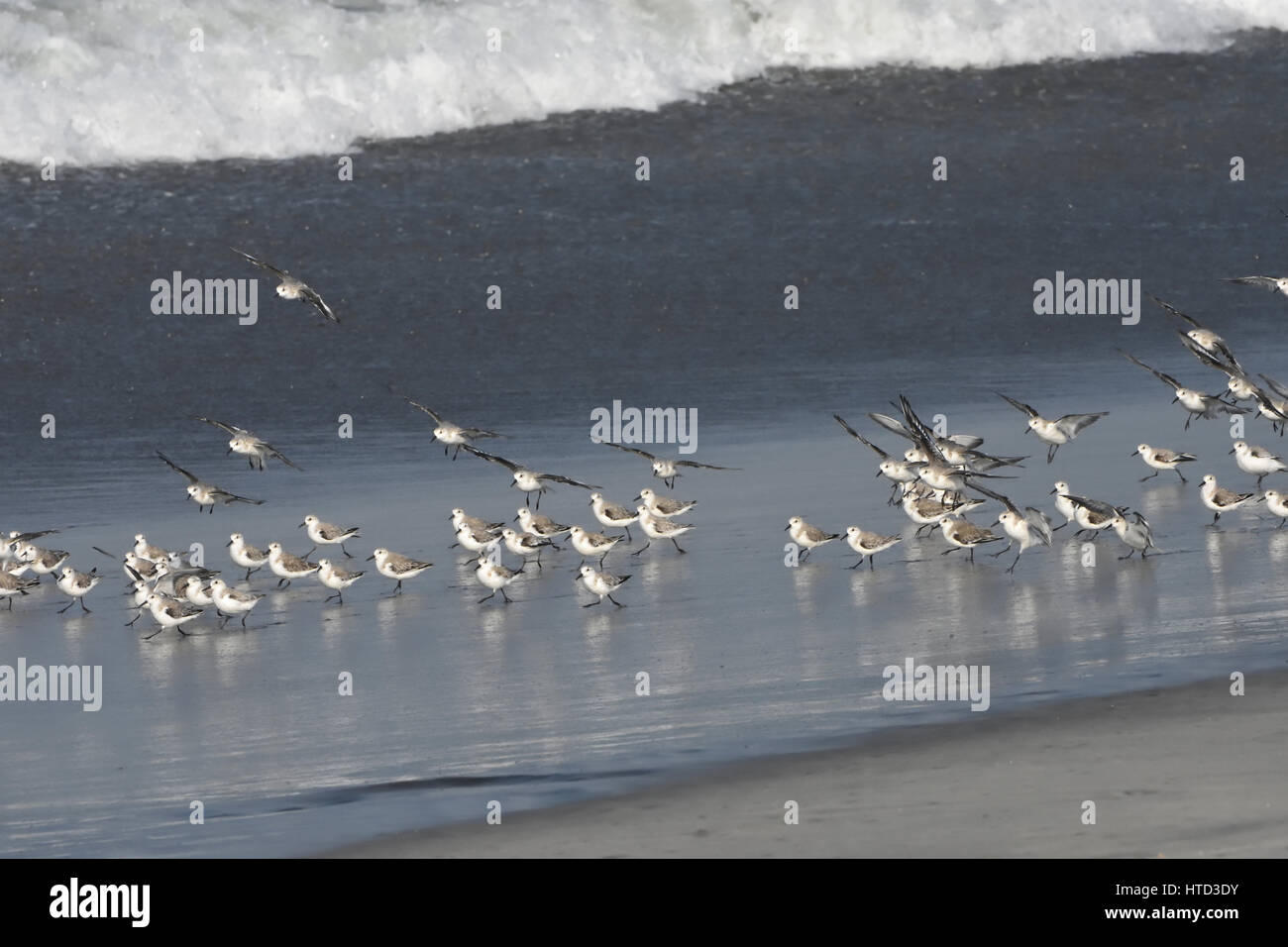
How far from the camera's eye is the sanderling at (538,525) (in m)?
11.5

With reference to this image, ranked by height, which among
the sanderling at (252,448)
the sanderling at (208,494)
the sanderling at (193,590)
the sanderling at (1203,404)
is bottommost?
the sanderling at (193,590)

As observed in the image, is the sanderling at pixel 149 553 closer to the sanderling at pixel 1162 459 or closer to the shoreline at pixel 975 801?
the shoreline at pixel 975 801

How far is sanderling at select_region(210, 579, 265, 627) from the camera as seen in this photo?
10195 millimetres

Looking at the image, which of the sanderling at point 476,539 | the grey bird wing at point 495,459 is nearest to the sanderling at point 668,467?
the grey bird wing at point 495,459

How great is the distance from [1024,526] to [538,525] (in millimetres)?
2565

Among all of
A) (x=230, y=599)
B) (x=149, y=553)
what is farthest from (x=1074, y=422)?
(x=149, y=553)

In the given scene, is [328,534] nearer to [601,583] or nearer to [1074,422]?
[601,583]

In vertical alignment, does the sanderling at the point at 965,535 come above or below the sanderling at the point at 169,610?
above

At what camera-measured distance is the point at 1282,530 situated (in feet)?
37.8

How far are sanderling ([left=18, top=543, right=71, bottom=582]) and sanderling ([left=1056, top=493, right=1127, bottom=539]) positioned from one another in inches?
203

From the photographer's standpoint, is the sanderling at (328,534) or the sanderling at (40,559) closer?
the sanderling at (40,559)

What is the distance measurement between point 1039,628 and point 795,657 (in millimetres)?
1179

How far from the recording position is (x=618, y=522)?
11719 millimetres

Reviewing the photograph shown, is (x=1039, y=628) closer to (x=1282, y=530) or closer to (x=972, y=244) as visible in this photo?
(x=1282, y=530)
